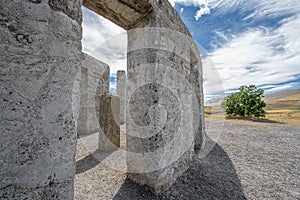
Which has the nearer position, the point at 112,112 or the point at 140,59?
the point at 140,59

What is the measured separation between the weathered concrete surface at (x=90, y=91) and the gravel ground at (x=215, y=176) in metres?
1.91

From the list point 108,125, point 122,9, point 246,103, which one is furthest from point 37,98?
point 246,103

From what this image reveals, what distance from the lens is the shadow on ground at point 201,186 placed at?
2.03m

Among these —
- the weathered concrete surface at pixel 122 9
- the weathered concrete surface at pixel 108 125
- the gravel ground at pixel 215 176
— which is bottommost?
the gravel ground at pixel 215 176

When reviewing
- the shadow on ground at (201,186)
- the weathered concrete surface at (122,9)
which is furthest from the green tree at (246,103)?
the weathered concrete surface at (122,9)

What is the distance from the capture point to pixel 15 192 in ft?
3.16

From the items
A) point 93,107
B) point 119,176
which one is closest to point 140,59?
point 119,176

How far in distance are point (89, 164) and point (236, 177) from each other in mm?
3070

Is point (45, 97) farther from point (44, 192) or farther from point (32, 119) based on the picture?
point (44, 192)

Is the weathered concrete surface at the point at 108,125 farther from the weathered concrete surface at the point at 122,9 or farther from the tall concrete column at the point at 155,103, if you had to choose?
the weathered concrete surface at the point at 122,9

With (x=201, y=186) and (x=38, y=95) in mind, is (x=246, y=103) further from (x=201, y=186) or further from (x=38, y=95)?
(x=38, y=95)

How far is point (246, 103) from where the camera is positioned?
10711 mm

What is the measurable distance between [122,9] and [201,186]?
3076mm

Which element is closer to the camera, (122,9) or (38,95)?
(38,95)
